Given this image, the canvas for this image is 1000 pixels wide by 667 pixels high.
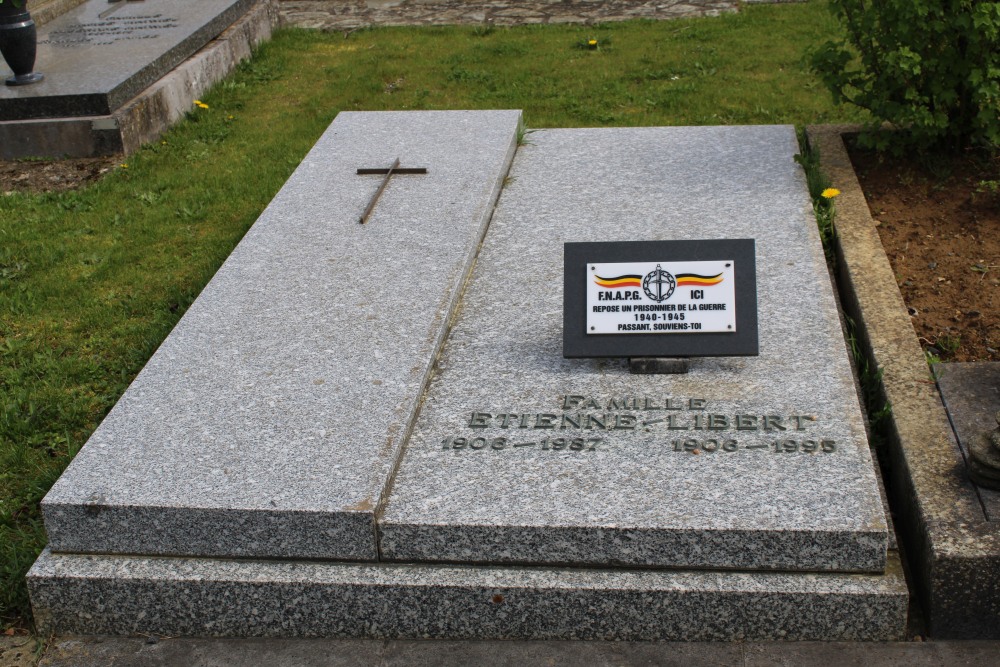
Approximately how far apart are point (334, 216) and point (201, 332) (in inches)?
44.3

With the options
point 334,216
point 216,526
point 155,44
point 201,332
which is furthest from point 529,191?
point 155,44


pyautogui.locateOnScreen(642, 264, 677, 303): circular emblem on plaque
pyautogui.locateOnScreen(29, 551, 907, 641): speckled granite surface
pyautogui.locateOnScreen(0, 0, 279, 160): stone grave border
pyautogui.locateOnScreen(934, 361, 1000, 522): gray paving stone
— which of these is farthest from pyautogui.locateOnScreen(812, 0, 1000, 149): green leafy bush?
pyautogui.locateOnScreen(0, 0, 279, 160): stone grave border

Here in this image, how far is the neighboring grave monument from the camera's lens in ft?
9.34

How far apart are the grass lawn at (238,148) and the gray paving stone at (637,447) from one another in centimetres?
132

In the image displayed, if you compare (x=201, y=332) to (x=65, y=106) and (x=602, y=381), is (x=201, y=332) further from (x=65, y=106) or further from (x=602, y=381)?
(x=65, y=106)

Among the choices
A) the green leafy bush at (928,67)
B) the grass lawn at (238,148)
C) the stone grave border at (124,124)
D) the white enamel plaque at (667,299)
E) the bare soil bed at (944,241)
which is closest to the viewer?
the white enamel plaque at (667,299)

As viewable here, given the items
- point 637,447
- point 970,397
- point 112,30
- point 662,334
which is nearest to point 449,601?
point 637,447

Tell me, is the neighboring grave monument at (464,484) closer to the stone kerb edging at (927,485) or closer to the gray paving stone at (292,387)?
the gray paving stone at (292,387)

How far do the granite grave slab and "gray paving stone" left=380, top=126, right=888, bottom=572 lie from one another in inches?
133

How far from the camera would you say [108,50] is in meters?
7.52

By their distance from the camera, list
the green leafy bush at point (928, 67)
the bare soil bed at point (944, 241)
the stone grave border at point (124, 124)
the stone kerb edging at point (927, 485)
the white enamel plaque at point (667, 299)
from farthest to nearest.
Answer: the stone grave border at point (124, 124), the green leafy bush at point (928, 67), the bare soil bed at point (944, 241), the white enamel plaque at point (667, 299), the stone kerb edging at point (927, 485)

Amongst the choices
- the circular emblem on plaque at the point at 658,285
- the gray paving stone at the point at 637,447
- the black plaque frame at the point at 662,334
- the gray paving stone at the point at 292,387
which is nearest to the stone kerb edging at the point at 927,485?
the gray paving stone at the point at 637,447

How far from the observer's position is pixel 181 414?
3.41m

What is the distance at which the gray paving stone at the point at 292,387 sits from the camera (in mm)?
2975
